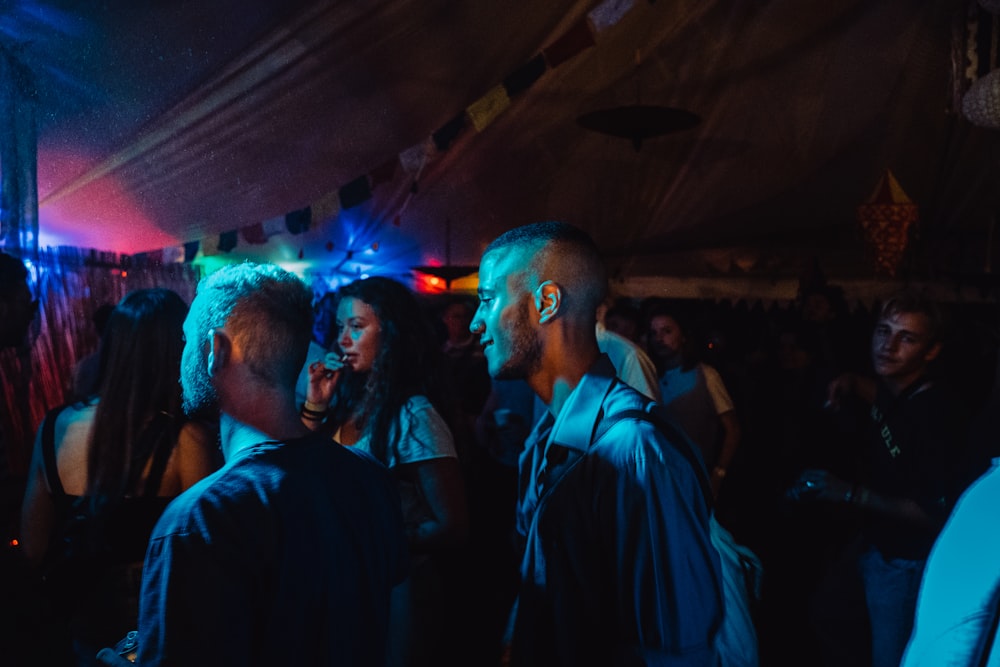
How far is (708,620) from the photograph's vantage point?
1.32 meters

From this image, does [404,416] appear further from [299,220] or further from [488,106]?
[299,220]

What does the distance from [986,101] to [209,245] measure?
4.61m

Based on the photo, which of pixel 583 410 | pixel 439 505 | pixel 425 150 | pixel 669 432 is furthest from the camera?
pixel 425 150

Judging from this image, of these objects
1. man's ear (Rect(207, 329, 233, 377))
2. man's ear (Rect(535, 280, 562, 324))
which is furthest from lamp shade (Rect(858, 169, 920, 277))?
man's ear (Rect(207, 329, 233, 377))

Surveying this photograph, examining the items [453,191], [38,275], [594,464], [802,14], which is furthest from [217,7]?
[802,14]

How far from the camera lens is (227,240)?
5.26 meters

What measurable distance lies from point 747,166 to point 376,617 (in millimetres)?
6281

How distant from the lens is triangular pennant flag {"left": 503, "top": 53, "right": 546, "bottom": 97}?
4207 mm

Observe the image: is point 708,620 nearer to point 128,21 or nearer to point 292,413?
point 292,413

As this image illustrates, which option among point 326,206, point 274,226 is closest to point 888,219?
point 326,206

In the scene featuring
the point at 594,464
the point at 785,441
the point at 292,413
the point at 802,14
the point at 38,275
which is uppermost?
the point at 802,14

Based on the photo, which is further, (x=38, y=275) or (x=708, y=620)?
(x=38, y=275)

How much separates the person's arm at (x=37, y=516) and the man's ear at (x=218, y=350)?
2.89 ft

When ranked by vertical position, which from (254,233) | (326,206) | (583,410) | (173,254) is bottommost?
(583,410)
